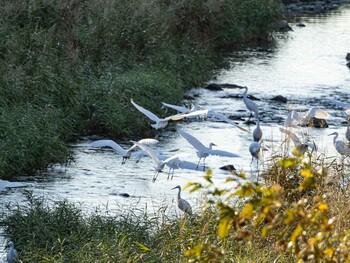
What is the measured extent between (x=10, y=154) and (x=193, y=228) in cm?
302

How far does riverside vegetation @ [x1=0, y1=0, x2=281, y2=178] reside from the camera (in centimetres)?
855

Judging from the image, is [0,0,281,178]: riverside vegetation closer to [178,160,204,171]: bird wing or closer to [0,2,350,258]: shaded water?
[0,2,350,258]: shaded water

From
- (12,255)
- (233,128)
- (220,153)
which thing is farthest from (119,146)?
(12,255)

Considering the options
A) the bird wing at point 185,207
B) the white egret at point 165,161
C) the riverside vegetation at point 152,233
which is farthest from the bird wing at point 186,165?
the bird wing at point 185,207

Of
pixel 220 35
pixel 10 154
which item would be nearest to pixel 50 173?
pixel 10 154

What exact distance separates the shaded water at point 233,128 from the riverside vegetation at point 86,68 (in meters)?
0.34

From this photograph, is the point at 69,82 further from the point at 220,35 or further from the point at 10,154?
the point at 220,35

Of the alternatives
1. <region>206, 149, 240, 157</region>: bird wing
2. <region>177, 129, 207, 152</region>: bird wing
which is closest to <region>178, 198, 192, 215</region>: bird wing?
<region>206, 149, 240, 157</region>: bird wing

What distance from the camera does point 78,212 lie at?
6082 mm

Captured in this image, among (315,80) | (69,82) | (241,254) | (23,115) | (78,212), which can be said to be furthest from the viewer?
(315,80)

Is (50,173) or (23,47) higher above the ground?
(23,47)

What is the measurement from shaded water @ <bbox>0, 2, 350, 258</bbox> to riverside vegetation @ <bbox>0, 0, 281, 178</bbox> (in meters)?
0.34

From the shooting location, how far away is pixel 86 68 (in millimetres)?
11008

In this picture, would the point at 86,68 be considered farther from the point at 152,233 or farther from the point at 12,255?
the point at 12,255
